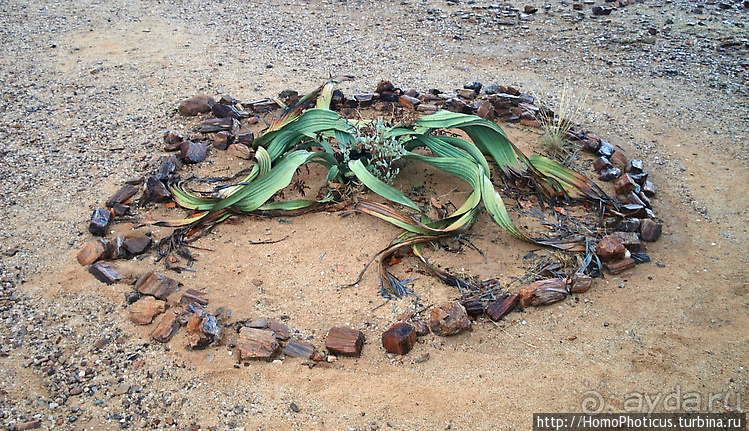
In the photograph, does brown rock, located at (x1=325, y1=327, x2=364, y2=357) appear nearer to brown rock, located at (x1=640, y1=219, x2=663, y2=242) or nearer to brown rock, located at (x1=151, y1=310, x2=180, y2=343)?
brown rock, located at (x1=151, y1=310, x2=180, y2=343)

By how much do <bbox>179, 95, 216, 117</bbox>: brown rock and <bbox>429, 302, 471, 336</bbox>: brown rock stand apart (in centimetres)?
319

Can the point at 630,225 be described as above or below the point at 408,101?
below

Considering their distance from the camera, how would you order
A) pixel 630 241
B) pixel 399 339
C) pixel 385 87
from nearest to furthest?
pixel 399 339 → pixel 630 241 → pixel 385 87

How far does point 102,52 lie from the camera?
21.4ft

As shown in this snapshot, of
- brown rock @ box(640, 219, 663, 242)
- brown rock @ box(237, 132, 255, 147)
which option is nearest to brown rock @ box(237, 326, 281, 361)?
brown rock @ box(237, 132, 255, 147)

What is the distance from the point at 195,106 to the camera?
203 inches

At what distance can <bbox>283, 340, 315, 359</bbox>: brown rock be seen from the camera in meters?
2.82

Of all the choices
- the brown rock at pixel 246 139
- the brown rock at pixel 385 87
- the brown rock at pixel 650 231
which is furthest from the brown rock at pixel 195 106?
the brown rock at pixel 650 231

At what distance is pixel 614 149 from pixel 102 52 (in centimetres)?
548

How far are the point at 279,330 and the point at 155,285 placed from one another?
0.79 m

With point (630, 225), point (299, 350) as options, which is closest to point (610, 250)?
point (630, 225)

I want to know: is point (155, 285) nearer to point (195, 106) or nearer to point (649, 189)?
point (195, 106)

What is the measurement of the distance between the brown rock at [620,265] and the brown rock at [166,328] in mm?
2440

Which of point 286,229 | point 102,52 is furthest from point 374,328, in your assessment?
point 102,52
